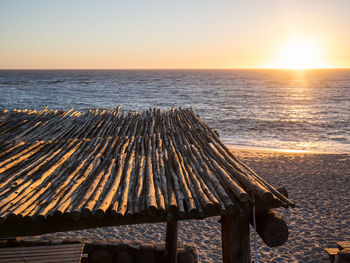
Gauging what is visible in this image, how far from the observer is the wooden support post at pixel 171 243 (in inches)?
232

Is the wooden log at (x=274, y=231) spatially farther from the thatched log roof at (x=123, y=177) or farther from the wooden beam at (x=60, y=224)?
the wooden beam at (x=60, y=224)

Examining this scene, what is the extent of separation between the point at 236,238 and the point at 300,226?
6951 mm

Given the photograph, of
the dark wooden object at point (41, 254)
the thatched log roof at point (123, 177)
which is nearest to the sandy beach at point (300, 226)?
the dark wooden object at point (41, 254)

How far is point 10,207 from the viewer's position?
322 centimetres

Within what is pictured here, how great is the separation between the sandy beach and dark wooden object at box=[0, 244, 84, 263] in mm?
2666

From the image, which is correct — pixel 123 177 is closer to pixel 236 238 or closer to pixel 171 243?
pixel 236 238

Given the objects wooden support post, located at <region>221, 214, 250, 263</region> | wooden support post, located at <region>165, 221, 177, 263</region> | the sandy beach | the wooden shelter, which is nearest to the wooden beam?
the wooden shelter

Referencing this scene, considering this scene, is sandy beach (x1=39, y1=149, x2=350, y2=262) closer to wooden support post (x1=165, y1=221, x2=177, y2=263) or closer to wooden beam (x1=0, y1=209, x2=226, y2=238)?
wooden support post (x1=165, y1=221, x2=177, y2=263)

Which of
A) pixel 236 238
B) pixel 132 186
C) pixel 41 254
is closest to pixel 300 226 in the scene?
pixel 236 238

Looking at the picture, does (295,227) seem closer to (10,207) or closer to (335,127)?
(10,207)

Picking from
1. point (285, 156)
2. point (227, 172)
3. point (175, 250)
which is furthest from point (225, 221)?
point (285, 156)

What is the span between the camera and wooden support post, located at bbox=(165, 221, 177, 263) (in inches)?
232

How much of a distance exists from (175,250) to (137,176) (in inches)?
104

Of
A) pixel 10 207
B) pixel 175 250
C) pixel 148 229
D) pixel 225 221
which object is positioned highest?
pixel 10 207
